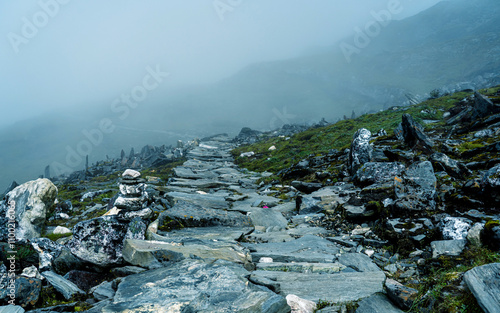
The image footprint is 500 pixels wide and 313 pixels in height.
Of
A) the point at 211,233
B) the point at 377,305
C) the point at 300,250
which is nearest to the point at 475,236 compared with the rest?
the point at 377,305

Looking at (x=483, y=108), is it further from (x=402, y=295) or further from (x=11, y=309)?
(x=11, y=309)

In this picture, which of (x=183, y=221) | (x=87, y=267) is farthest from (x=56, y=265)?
(x=183, y=221)

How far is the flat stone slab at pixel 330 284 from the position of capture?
438cm

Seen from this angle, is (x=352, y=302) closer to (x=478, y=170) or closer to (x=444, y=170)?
(x=444, y=170)

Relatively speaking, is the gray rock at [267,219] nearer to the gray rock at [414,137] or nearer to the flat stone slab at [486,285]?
the flat stone slab at [486,285]

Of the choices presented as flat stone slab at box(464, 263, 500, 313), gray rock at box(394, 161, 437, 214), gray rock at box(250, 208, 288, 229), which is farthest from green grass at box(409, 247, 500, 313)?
gray rock at box(250, 208, 288, 229)

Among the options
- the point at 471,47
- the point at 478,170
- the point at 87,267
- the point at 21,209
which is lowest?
the point at 478,170

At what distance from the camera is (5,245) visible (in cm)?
572

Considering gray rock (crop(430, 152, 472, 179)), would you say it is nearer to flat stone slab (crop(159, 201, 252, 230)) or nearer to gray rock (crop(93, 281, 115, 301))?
flat stone slab (crop(159, 201, 252, 230))

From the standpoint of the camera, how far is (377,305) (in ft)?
13.1

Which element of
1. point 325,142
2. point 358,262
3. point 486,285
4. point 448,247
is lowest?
point 325,142

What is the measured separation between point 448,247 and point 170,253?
6.19 meters

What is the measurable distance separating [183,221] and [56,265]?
3.37m

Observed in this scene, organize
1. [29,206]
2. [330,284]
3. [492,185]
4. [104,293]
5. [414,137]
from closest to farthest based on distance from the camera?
1. [104,293]
2. [330,284]
3. [492,185]
4. [29,206]
5. [414,137]
